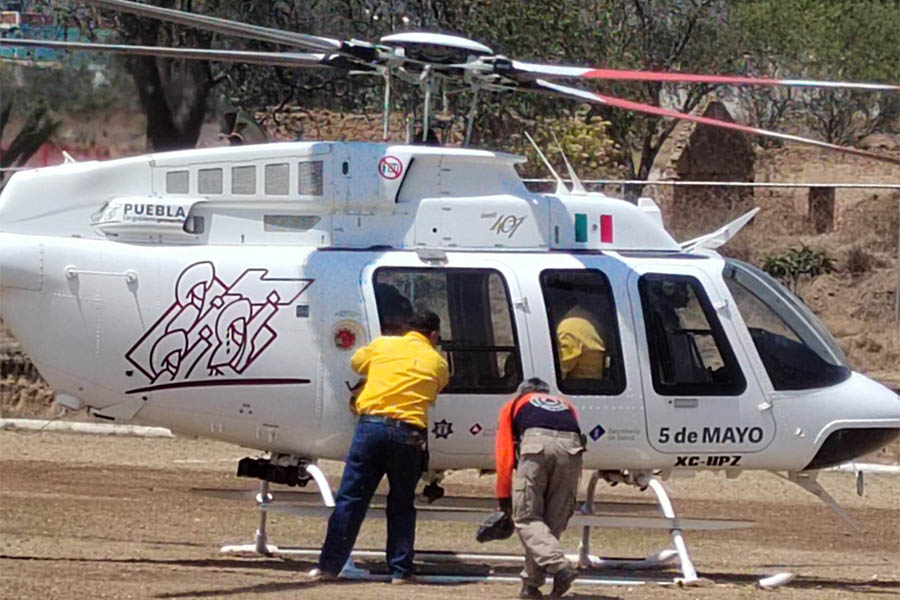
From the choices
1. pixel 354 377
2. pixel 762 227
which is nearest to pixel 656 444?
pixel 354 377

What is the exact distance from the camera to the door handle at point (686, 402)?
1028 centimetres


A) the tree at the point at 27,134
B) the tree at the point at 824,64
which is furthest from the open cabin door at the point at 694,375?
the tree at the point at 824,64

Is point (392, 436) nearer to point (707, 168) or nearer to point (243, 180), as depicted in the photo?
point (243, 180)

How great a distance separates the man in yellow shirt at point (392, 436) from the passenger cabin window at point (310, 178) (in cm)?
109

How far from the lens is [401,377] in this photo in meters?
9.60

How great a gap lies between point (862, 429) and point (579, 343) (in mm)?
2082

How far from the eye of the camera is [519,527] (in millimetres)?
9414

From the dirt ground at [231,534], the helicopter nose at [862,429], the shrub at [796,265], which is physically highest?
the helicopter nose at [862,429]

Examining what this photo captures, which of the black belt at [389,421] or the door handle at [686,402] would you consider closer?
the black belt at [389,421]

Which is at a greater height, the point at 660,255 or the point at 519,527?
the point at 660,255

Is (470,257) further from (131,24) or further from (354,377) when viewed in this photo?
(131,24)

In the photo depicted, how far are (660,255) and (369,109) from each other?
13.8 metres

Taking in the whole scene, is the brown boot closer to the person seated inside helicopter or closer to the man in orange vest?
the man in orange vest

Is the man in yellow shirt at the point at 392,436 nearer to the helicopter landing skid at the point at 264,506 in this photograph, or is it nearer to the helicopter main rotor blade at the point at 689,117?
the helicopter landing skid at the point at 264,506
